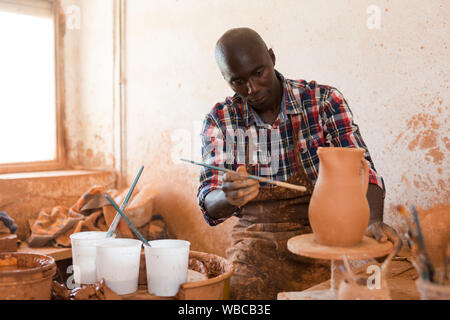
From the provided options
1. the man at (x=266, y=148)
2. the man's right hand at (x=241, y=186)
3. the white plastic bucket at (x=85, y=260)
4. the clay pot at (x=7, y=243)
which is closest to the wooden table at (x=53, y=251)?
the clay pot at (x=7, y=243)

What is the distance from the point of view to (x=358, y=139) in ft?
7.73

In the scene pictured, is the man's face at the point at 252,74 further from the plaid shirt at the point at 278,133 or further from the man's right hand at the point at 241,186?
the man's right hand at the point at 241,186

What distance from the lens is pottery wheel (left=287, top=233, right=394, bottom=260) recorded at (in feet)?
5.07

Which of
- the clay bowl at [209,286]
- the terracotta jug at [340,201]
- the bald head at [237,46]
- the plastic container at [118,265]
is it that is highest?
the bald head at [237,46]

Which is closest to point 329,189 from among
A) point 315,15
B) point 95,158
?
point 315,15

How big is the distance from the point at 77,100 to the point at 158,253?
3649 millimetres

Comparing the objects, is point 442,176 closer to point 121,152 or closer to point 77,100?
point 121,152

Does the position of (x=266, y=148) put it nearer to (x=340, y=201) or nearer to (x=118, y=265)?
(x=340, y=201)

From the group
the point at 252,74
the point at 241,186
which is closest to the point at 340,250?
the point at 241,186

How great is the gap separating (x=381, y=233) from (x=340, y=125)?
2.76 feet

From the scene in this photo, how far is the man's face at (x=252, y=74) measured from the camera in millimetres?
2355

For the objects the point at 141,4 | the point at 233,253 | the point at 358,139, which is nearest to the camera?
the point at 358,139

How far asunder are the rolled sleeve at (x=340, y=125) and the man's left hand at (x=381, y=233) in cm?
→ 57

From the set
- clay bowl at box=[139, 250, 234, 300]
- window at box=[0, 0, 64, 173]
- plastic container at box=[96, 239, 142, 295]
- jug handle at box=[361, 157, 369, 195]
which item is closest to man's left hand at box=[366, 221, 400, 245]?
jug handle at box=[361, 157, 369, 195]
